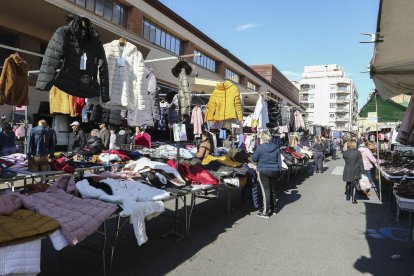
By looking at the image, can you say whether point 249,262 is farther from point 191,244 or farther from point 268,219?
point 268,219

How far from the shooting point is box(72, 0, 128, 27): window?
14.5 metres

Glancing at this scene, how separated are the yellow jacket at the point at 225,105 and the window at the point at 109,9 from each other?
899cm

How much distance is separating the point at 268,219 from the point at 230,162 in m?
1.50

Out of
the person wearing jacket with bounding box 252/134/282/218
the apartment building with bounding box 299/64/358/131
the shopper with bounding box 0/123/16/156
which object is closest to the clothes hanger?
the person wearing jacket with bounding box 252/134/282/218

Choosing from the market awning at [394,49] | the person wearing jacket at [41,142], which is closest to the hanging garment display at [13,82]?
the person wearing jacket at [41,142]

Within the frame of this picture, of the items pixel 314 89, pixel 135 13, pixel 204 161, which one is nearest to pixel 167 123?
pixel 204 161

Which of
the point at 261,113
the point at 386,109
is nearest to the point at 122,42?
the point at 261,113

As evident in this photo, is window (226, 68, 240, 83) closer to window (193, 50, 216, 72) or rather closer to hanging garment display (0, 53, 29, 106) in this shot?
window (193, 50, 216, 72)

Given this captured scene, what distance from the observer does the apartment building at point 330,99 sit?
311 ft

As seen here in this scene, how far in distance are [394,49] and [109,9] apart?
48.8 feet

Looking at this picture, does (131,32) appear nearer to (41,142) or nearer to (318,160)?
(41,142)

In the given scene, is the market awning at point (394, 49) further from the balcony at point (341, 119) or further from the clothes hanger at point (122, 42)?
the balcony at point (341, 119)

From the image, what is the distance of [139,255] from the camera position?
15.6 ft

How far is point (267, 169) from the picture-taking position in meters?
7.32
